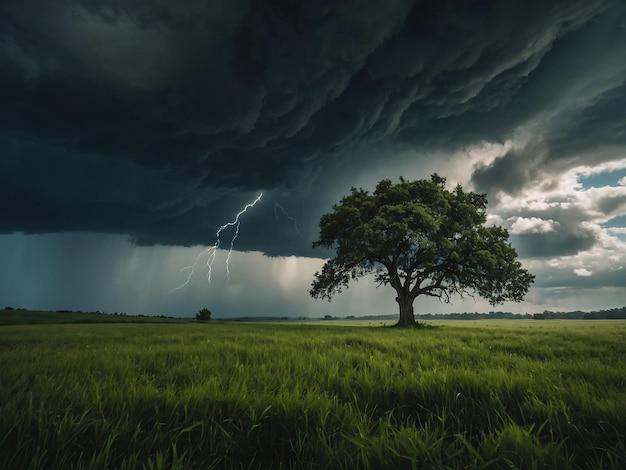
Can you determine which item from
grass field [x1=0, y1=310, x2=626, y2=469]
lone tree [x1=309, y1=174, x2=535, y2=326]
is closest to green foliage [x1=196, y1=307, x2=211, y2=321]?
lone tree [x1=309, y1=174, x2=535, y2=326]

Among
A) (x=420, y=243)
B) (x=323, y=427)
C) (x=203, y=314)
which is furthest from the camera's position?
(x=203, y=314)

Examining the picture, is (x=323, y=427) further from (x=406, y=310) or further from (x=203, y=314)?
(x=203, y=314)

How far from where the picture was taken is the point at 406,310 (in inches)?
1329

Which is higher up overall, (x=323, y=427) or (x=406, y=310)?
(x=406, y=310)

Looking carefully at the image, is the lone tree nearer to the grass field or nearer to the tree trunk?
the tree trunk

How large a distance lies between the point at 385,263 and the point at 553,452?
3267cm

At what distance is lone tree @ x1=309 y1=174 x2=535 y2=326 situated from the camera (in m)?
29.3

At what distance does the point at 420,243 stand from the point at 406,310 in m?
9.56

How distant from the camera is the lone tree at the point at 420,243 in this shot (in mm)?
29344

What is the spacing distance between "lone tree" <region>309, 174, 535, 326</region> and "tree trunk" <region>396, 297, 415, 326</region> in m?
0.11

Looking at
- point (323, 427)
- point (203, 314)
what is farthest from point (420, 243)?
point (203, 314)

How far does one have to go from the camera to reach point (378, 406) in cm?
319

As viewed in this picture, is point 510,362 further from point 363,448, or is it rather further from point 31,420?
point 31,420

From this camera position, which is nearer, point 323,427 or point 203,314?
point 323,427
